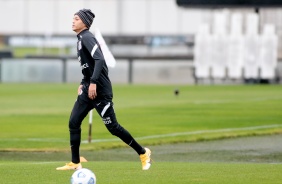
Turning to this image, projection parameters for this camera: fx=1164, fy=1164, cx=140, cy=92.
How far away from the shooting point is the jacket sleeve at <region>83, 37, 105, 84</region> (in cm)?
1563

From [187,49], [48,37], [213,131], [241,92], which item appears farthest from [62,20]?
[213,131]

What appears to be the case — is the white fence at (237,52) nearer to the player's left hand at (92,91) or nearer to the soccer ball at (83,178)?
the player's left hand at (92,91)

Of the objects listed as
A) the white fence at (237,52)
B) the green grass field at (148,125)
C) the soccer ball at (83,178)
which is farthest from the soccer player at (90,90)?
the white fence at (237,52)

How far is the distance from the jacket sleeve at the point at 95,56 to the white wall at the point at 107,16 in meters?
56.5

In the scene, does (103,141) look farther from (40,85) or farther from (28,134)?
(40,85)

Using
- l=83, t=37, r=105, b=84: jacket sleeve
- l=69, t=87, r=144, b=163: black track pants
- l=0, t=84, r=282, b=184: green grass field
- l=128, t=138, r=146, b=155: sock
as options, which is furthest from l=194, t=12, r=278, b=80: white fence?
l=83, t=37, r=105, b=84: jacket sleeve

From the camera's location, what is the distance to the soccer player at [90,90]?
621 inches

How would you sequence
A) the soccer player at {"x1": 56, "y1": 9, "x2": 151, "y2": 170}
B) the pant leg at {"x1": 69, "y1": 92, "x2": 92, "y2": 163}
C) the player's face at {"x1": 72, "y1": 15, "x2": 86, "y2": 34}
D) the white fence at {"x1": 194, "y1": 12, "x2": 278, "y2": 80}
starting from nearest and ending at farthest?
the soccer player at {"x1": 56, "y1": 9, "x2": 151, "y2": 170} → the player's face at {"x1": 72, "y1": 15, "x2": 86, "y2": 34} → the pant leg at {"x1": 69, "y1": 92, "x2": 92, "y2": 163} → the white fence at {"x1": 194, "y1": 12, "x2": 278, "y2": 80}

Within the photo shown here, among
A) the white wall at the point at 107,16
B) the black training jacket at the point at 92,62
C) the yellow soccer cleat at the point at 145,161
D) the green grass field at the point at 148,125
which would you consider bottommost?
the white wall at the point at 107,16

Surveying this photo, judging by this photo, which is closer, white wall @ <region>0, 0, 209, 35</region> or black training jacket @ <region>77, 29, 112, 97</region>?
black training jacket @ <region>77, 29, 112, 97</region>

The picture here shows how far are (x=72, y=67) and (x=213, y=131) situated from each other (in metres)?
27.8

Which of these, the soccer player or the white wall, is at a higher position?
the soccer player

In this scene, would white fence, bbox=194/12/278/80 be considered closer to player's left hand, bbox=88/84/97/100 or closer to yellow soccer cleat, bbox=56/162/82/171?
yellow soccer cleat, bbox=56/162/82/171

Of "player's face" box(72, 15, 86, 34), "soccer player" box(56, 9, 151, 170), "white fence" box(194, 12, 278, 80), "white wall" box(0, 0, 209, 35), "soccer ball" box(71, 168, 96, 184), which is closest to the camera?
"soccer ball" box(71, 168, 96, 184)
